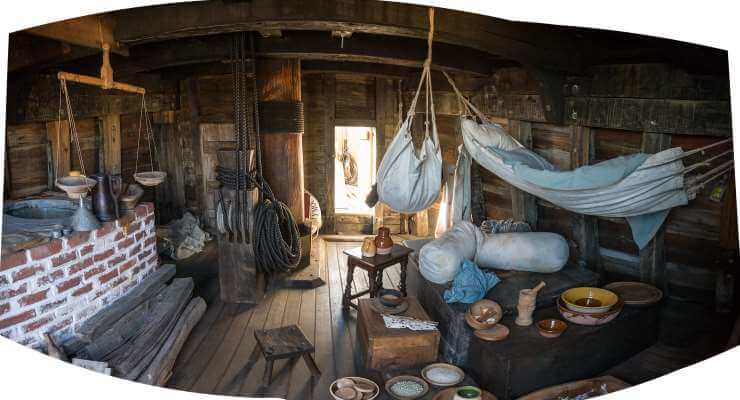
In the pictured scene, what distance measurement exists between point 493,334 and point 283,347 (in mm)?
1147

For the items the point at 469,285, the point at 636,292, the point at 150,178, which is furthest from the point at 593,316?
the point at 150,178

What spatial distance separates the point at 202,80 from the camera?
5.30 meters

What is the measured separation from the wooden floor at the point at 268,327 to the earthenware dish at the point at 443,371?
526mm

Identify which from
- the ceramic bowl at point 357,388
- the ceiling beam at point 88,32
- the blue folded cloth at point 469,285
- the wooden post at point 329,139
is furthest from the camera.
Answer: the wooden post at point 329,139

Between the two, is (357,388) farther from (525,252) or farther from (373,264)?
(525,252)

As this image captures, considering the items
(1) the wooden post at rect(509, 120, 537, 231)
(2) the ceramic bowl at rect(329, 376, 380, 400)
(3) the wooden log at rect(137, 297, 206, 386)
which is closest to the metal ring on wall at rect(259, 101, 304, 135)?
(3) the wooden log at rect(137, 297, 206, 386)

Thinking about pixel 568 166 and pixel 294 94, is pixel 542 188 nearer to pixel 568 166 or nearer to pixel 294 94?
pixel 568 166

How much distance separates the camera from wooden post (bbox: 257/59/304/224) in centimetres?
471

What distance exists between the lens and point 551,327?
319 cm

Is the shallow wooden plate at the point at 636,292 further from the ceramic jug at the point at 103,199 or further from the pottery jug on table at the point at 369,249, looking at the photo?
the ceramic jug at the point at 103,199

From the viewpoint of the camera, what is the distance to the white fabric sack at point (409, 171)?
141 inches

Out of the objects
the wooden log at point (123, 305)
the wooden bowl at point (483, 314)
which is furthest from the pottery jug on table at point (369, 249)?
the wooden log at point (123, 305)

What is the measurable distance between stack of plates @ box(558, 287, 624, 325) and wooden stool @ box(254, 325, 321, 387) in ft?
4.79

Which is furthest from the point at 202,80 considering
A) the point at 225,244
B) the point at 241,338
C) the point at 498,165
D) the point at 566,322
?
the point at 566,322
